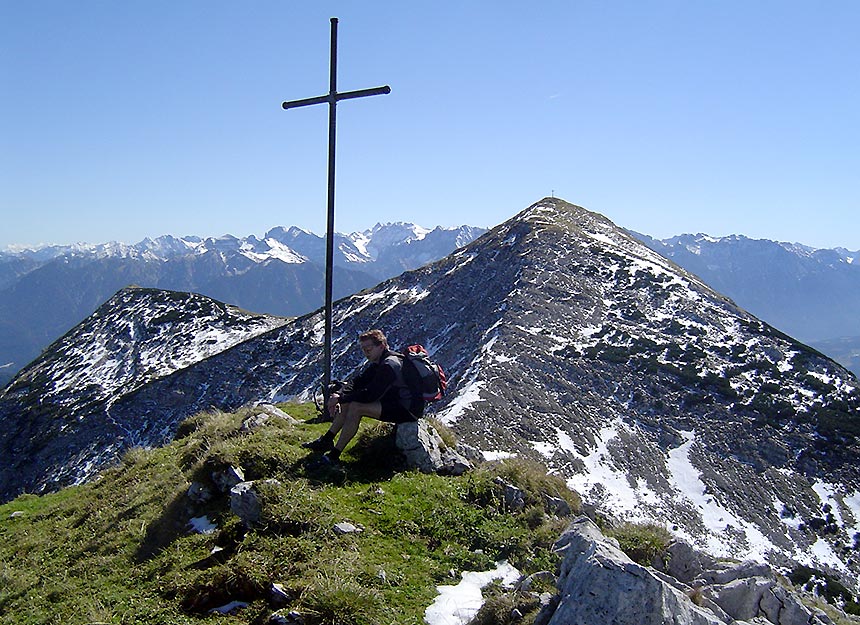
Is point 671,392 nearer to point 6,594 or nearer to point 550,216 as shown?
point 550,216

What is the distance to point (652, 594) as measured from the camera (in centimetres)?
568

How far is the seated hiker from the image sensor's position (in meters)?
11.2

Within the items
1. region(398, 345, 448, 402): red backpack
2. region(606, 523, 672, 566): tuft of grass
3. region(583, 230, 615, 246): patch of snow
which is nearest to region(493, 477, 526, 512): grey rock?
region(606, 523, 672, 566): tuft of grass

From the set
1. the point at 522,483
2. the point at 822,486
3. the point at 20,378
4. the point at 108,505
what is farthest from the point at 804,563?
the point at 20,378

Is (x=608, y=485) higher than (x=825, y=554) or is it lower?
higher

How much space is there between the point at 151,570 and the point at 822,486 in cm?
5077

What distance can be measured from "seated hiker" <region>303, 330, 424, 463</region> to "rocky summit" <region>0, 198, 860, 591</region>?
15214mm

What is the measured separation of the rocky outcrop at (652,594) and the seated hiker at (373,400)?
15.6ft

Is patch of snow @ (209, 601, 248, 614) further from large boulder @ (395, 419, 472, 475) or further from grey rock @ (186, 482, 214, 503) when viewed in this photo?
large boulder @ (395, 419, 472, 475)

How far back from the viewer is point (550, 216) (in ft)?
306

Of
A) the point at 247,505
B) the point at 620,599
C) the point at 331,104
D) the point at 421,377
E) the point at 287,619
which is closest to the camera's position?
the point at 620,599

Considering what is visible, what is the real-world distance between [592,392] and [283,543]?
4619 centimetres

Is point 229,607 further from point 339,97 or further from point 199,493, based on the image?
point 339,97

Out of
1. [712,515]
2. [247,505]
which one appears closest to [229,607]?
[247,505]
